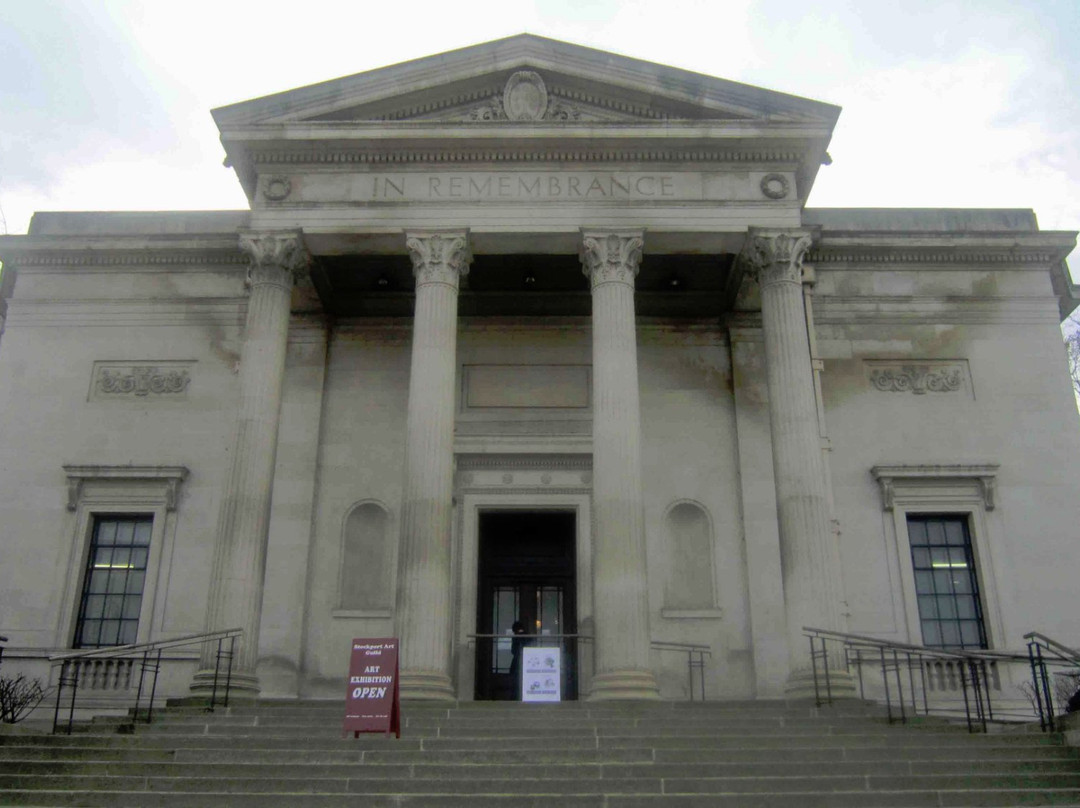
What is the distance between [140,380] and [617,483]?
11.2 m

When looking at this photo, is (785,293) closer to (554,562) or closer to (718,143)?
(718,143)

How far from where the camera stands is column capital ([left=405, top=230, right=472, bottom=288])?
1958cm

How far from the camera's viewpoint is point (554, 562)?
22.6 meters

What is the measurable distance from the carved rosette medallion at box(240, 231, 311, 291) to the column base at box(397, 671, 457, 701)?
309 inches

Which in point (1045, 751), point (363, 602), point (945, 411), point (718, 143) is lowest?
point (1045, 751)

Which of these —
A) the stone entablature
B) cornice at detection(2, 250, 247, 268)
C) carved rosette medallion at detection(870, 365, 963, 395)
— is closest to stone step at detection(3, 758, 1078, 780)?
carved rosette medallion at detection(870, 365, 963, 395)

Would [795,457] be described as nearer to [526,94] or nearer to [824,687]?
[824,687]

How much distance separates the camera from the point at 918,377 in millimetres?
22500

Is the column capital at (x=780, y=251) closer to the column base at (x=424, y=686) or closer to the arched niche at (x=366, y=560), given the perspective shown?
the arched niche at (x=366, y=560)

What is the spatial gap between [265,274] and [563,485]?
7.37 m

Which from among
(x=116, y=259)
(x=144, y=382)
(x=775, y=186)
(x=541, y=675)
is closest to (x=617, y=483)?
(x=541, y=675)

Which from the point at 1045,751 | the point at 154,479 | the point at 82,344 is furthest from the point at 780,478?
the point at 82,344

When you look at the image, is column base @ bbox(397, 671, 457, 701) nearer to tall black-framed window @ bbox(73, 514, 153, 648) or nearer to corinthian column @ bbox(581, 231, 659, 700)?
corinthian column @ bbox(581, 231, 659, 700)

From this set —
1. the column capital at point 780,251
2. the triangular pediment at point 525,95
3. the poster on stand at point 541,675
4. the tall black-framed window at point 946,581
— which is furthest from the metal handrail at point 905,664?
the triangular pediment at point 525,95
